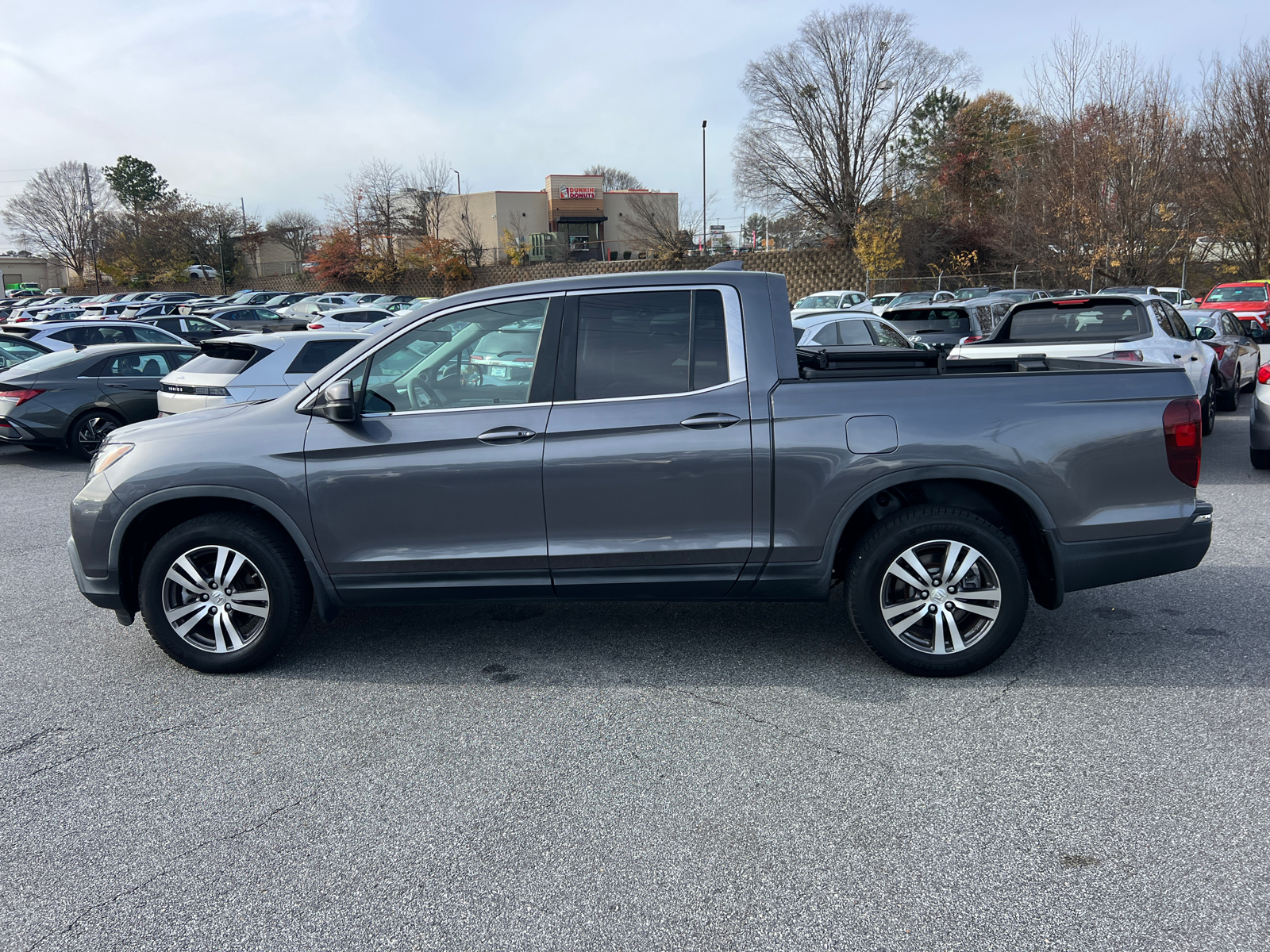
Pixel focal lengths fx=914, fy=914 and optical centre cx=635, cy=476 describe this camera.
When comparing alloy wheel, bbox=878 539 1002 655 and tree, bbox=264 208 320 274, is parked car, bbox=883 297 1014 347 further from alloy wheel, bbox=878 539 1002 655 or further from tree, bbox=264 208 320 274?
tree, bbox=264 208 320 274

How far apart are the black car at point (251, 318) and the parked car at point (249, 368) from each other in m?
19.8

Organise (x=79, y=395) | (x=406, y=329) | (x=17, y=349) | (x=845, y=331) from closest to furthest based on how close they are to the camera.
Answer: (x=406, y=329)
(x=79, y=395)
(x=845, y=331)
(x=17, y=349)

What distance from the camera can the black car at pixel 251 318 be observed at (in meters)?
28.9

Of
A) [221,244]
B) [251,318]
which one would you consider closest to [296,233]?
[221,244]

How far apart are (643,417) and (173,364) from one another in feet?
35.1

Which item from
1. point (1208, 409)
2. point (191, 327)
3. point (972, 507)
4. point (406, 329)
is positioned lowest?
point (1208, 409)

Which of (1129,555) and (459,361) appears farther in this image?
(459,361)

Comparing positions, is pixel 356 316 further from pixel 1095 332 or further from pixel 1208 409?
pixel 1208 409

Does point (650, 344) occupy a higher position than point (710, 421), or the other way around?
point (650, 344)

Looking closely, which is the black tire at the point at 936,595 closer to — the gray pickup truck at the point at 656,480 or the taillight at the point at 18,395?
the gray pickup truck at the point at 656,480

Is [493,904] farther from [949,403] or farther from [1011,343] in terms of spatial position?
[1011,343]

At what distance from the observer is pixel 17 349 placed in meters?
15.1

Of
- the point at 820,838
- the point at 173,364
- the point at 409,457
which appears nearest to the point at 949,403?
the point at 820,838

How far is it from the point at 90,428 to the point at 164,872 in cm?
1045
